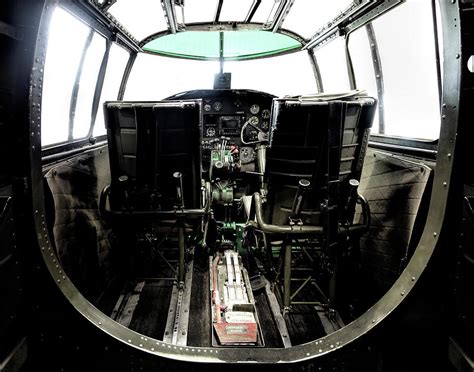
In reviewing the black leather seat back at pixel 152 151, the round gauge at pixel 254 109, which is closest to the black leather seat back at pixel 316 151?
the black leather seat back at pixel 152 151

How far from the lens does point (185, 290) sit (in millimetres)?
3139

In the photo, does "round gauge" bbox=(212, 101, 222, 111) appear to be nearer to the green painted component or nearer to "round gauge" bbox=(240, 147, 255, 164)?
"round gauge" bbox=(240, 147, 255, 164)

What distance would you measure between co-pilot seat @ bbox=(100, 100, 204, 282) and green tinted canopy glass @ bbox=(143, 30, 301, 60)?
2.49m

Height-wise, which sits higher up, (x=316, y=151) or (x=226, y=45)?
(x=226, y=45)

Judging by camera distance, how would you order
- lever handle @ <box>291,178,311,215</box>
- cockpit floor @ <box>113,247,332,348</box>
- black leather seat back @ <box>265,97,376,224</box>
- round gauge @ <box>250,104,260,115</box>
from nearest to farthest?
black leather seat back @ <box>265,97,376,224</box> < lever handle @ <box>291,178,311,215</box> < cockpit floor @ <box>113,247,332,348</box> < round gauge @ <box>250,104,260,115</box>

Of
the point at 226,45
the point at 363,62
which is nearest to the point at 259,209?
the point at 363,62

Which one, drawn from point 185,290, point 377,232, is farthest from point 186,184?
point 377,232

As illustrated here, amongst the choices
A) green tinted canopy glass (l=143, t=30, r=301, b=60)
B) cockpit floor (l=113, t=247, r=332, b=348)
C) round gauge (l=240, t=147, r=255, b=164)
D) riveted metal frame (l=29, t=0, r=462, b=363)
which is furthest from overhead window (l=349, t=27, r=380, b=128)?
cockpit floor (l=113, t=247, r=332, b=348)

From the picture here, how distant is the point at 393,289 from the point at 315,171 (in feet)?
3.35

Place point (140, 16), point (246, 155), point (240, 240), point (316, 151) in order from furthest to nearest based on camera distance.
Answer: point (246, 155), point (240, 240), point (140, 16), point (316, 151)

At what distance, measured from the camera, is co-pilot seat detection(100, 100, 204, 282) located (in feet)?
8.25

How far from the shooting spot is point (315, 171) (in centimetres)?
242

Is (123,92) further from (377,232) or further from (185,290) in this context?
(377,232)

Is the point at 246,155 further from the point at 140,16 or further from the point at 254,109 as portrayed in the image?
the point at 140,16
